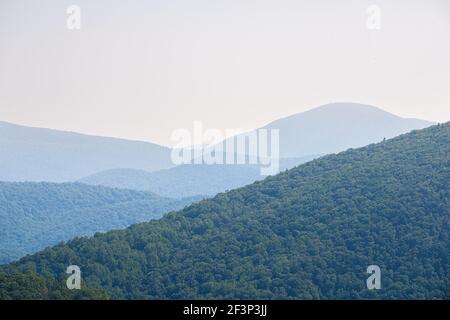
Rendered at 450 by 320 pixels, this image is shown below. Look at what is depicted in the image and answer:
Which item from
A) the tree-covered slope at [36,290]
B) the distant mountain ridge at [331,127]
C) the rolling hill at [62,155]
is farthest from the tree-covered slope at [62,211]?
the rolling hill at [62,155]

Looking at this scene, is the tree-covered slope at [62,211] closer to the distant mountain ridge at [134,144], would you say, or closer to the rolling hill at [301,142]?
the rolling hill at [301,142]

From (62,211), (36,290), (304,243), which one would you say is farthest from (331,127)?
(36,290)

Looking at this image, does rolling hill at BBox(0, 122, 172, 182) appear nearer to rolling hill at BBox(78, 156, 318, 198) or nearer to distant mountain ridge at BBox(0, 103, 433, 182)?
distant mountain ridge at BBox(0, 103, 433, 182)

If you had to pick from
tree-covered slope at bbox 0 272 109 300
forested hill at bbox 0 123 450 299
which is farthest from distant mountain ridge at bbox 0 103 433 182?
tree-covered slope at bbox 0 272 109 300

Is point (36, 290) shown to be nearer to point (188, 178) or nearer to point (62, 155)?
point (188, 178)

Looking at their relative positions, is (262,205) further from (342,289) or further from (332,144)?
(332,144)

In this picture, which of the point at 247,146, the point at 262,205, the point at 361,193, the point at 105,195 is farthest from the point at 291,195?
the point at 105,195
